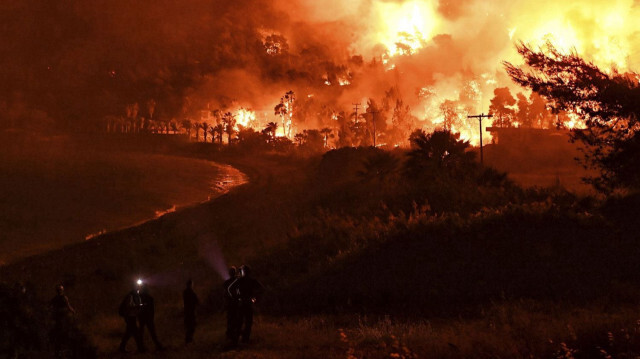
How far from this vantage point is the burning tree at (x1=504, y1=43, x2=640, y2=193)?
1112cm

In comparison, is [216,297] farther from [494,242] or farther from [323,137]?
[323,137]

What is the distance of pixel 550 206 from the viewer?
70.1 ft

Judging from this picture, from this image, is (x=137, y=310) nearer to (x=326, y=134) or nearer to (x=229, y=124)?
(x=326, y=134)

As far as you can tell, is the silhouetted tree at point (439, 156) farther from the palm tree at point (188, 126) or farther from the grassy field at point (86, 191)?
the palm tree at point (188, 126)

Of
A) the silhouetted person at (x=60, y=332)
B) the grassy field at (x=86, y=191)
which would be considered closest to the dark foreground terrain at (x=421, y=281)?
the silhouetted person at (x=60, y=332)

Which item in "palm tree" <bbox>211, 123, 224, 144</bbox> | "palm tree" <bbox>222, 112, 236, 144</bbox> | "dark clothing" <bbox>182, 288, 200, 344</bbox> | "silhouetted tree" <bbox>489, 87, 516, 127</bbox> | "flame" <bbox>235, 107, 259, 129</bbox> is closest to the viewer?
"dark clothing" <bbox>182, 288, 200, 344</bbox>

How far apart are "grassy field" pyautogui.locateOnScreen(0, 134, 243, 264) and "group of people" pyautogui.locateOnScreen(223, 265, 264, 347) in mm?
47031

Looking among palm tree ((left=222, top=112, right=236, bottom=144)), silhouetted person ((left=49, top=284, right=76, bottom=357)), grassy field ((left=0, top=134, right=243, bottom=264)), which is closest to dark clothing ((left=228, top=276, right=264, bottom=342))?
silhouetted person ((left=49, top=284, right=76, bottom=357))

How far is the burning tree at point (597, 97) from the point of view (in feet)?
36.5

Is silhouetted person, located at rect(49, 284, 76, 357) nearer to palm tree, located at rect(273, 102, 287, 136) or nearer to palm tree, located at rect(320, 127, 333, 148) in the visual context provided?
palm tree, located at rect(320, 127, 333, 148)

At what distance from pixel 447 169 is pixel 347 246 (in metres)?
15.1

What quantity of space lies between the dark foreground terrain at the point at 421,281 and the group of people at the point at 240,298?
451 mm

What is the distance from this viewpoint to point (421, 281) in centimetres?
1759

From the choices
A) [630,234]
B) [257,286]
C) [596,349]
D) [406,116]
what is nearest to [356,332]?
[257,286]
